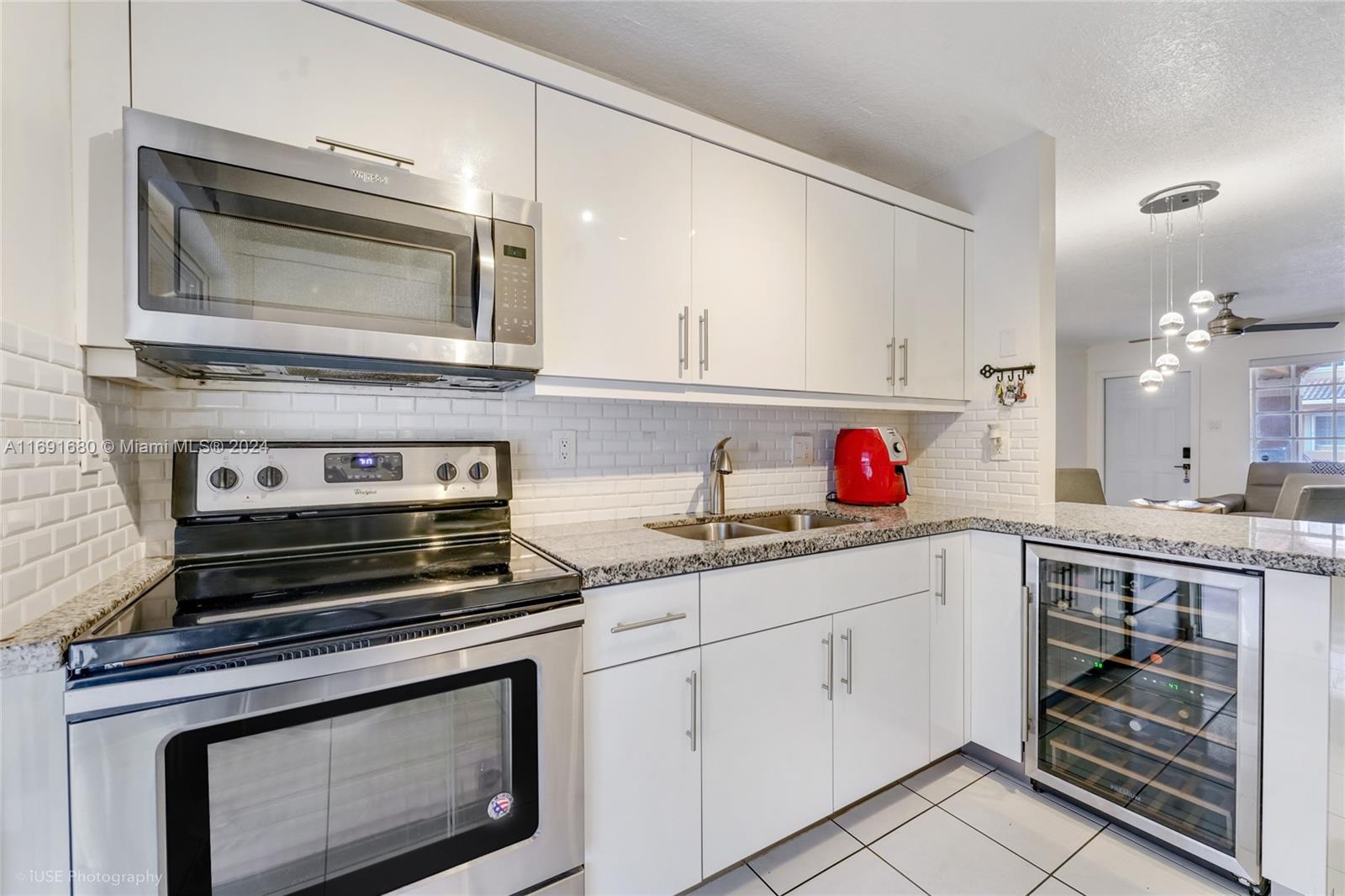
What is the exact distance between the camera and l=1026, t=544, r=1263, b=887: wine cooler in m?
1.45

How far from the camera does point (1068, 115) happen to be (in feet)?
7.07

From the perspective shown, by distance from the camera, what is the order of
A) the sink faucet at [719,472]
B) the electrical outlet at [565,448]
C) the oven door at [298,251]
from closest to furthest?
the oven door at [298,251] → the electrical outlet at [565,448] → the sink faucet at [719,472]

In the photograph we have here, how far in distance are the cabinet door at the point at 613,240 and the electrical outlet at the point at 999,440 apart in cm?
149

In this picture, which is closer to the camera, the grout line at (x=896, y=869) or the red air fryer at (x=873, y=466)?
the grout line at (x=896, y=869)

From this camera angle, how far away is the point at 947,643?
77.9 inches

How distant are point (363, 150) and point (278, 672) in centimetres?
109

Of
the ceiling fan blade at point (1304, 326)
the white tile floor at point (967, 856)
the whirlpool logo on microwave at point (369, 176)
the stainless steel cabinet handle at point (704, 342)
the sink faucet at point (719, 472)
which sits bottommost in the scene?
the white tile floor at point (967, 856)

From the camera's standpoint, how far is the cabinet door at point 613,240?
58.6 inches

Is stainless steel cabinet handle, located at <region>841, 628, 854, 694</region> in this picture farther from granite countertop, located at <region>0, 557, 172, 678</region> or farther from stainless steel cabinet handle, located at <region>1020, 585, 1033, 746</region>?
granite countertop, located at <region>0, 557, 172, 678</region>

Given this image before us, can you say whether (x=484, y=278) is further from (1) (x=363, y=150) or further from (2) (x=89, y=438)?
(2) (x=89, y=438)

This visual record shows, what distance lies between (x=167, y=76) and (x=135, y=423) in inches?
29.3

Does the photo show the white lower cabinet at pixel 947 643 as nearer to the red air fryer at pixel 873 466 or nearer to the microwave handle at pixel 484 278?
the red air fryer at pixel 873 466

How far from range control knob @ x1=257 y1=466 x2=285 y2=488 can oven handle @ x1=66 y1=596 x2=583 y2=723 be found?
598mm

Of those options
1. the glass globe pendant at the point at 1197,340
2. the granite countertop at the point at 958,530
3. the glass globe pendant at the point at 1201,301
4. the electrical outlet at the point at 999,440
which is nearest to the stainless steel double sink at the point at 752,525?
the granite countertop at the point at 958,530
